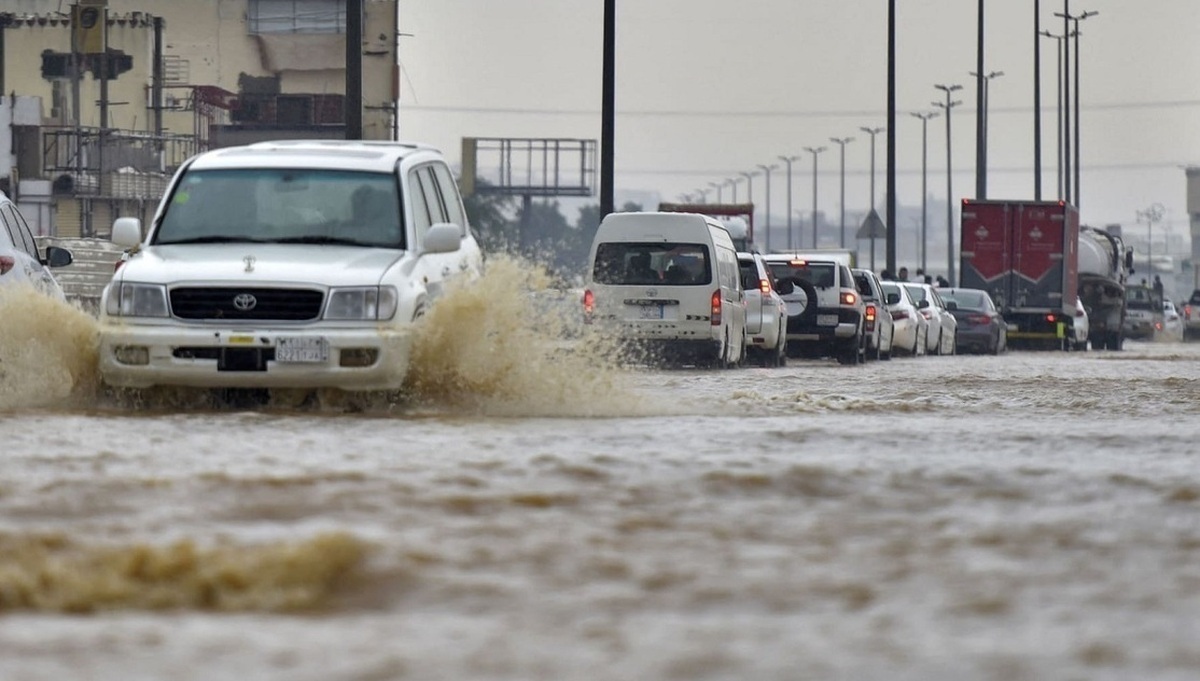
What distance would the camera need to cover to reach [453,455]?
1084cm

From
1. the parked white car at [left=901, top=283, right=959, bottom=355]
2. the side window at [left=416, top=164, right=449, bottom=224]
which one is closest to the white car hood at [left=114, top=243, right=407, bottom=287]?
the side window at [left=416, top=164, right=449, bottom=224]

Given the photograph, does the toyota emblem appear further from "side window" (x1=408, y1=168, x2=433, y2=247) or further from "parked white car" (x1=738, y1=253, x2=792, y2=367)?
"parked white car" (x1=738, y1=253, x2=792, y2=367)

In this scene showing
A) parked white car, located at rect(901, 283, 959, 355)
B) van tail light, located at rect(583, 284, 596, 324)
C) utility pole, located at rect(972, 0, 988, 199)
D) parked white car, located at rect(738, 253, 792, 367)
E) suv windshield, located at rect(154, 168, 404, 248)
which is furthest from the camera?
utility pole, located at rect(972, 0, 988, 199)

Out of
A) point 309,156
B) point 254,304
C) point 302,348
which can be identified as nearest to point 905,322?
point 309,156

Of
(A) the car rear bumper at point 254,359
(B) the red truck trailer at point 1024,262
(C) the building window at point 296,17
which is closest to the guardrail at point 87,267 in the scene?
(B) the red truck trailer at point 1024,262

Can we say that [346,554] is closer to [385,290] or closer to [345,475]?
[345,475]

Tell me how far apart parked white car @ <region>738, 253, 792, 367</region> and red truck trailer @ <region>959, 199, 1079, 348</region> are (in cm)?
1809

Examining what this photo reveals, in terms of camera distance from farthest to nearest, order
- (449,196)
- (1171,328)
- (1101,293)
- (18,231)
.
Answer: (1171,328) < (1101,293) < (18,231) < (449,196)

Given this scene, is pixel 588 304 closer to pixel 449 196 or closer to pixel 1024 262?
Answer: pixel 449 196

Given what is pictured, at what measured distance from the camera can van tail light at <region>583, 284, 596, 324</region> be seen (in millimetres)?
26875

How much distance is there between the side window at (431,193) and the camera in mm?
15883

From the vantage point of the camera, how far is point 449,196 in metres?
16.7

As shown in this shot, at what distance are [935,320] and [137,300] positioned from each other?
2886 centimetres

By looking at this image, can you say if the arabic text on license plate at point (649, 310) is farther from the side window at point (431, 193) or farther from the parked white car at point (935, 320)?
the parked white car at point (935, 320)
